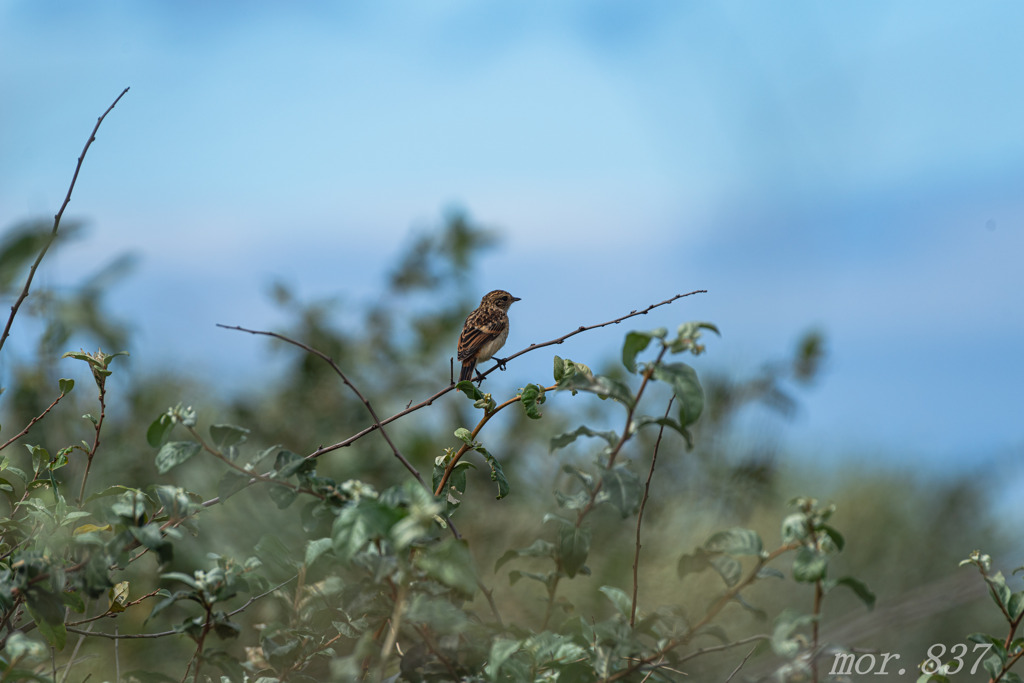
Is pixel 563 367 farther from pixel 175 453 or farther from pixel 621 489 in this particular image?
pixel 175 453

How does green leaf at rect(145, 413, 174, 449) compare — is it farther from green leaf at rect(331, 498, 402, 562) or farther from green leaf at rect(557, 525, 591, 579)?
green leaf at rect(557, 525, 591, 579)

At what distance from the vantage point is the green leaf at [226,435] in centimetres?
127

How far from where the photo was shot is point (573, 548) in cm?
115

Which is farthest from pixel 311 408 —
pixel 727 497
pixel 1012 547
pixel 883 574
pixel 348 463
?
pixel 1012 547

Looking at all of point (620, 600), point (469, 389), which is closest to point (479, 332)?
point (469, 389)

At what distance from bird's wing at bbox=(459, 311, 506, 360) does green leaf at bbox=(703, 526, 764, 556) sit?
2.20m

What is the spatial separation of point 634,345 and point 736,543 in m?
0.30

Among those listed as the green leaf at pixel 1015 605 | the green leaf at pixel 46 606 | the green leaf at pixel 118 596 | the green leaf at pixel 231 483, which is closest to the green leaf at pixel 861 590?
the green leaf at pixel 1015 605

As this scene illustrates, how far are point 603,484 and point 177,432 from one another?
13.8 ft

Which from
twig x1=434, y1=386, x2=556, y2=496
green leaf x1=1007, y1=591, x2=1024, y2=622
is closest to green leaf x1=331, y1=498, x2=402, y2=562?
twig x1=434, y1=386, x2=556, y2=496

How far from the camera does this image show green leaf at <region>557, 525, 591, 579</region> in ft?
3.75

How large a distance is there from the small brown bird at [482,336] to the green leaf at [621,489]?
212 centimetres

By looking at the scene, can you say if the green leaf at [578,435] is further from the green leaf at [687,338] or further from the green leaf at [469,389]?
the green leaf at [469,389]

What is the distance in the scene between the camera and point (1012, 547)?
14.9ft
